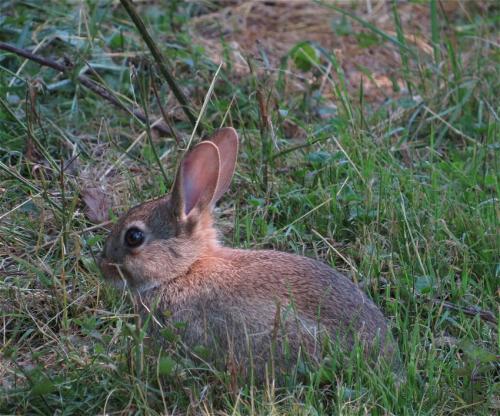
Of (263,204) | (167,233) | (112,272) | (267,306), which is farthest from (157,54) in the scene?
(267,306)

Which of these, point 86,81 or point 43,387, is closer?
point 43,387

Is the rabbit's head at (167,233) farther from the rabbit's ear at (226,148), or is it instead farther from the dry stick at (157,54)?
the dry stick at (157,54)

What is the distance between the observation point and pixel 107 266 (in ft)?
14.3

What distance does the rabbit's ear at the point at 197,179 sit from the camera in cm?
427

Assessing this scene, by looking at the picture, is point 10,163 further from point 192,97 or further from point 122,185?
point 192,97

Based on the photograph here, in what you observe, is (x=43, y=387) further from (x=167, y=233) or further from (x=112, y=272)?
(x=167, y=233)

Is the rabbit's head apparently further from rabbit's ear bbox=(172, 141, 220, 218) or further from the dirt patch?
the dirt patch

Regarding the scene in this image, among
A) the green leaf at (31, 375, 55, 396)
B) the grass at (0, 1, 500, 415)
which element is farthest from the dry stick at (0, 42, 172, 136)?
the green leaf at (31, 375, 55, 396)

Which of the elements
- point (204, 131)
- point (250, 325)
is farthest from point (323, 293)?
point (204, 131)

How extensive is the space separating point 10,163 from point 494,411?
286cm

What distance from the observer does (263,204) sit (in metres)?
5.09

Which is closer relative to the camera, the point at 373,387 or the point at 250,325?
→ the point at 373,387

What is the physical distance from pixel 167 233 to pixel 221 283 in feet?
1.18

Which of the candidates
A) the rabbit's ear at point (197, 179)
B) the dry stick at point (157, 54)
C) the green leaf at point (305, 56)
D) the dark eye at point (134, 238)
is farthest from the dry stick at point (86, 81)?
the green leaf at point (305, 56)
